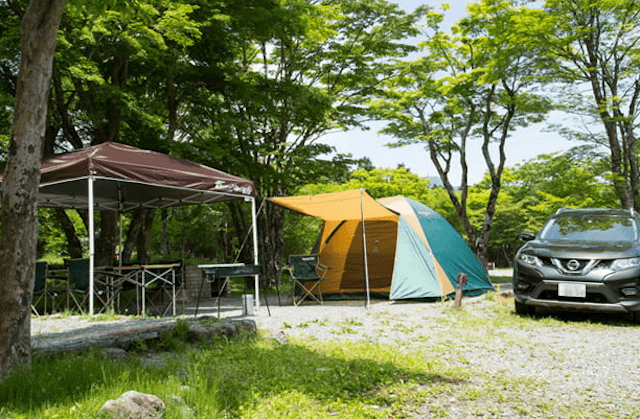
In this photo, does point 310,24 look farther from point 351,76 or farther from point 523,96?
point 523,96

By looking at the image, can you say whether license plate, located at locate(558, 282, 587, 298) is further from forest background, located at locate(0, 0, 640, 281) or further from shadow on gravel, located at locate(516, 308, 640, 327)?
forest background, located at locate(0, 0, 640, 281)

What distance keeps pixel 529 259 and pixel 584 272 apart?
0.70m

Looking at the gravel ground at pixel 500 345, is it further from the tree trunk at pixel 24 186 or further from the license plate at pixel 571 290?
the tree trunk at pixel 24 186

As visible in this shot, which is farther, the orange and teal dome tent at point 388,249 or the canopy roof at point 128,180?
the orange and teal dome tent at point 388,249

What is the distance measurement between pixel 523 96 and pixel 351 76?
17.7ft

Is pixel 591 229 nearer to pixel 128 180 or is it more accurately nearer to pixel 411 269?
pixel 411 269

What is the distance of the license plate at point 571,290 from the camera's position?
21.1ft

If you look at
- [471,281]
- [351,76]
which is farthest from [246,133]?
[471,281]

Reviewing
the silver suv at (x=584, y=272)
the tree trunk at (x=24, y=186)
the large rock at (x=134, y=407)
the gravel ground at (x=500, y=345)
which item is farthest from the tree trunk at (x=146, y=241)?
the large rock at (x=134, y=407)

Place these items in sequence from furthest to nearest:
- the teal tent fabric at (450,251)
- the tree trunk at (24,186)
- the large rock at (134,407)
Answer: the teal tent fabric at (450,251), the tree trunk at (24,186), the large rock at (134,407)

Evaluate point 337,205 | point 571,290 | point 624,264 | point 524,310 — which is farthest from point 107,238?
point 624,264

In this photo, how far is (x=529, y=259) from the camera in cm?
695

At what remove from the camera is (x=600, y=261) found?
256 inches

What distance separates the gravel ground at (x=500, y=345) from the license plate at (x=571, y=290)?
0.40 m
